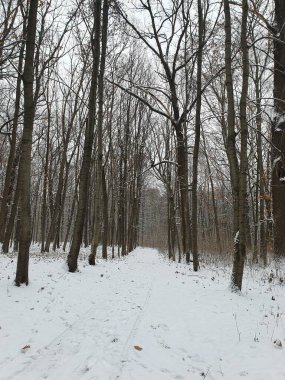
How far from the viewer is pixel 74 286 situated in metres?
8.15

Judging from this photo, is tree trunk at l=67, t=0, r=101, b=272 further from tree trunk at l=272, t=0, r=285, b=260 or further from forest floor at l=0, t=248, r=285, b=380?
tree trunk at l=272, t=0, r=285, b=260

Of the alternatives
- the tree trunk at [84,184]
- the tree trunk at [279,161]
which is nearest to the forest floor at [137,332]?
the tree trunk at [279,161]

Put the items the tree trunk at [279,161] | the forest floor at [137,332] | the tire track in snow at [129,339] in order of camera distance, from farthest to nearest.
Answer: the tree trunk at [279,161] < the forest floor at [137,332] < the tire track in snow at [129,339]

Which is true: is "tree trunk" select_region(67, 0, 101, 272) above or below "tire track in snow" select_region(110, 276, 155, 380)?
above

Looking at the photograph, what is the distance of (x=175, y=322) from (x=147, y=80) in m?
20.3

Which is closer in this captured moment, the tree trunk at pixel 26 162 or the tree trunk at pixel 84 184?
the tree trunk at pixel 26 162

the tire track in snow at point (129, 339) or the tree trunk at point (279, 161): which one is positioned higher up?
the tree trunk at point (279, 161)

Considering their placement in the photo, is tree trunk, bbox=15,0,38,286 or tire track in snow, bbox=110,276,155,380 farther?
tree trunk, bbox=15,0,38,286

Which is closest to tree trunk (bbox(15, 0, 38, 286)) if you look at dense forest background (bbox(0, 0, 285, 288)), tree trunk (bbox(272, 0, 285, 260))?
dense forest background (bbox(0, 0, 285, 288))

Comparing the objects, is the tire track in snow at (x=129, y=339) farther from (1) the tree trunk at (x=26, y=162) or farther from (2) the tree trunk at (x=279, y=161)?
(2) the tree trunk at (x=279, y=161)

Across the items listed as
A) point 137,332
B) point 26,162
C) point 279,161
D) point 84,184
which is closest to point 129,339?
point 137,332

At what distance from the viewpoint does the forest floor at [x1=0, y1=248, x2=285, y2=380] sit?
3.71 m

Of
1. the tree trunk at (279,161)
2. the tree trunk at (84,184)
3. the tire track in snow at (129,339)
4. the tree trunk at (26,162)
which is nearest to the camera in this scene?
the tire track in snow at (129,339)

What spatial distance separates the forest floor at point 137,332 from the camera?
3.71 metres
